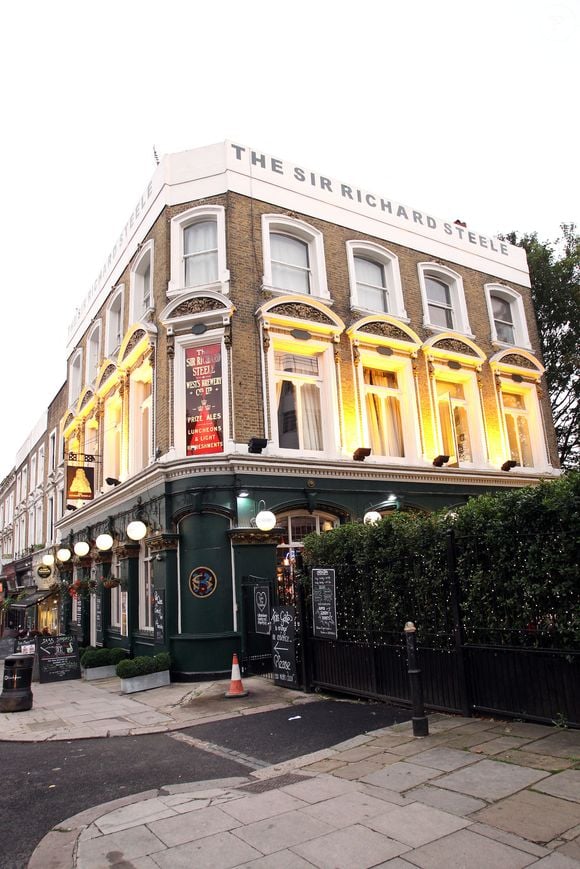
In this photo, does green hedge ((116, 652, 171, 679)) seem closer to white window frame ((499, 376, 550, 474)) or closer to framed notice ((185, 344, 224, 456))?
framed notice ((185, 344, 224, 456))

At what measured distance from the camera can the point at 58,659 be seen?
15.7 metres

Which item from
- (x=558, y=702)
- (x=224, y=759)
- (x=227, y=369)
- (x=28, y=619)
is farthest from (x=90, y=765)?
(x=28, y=619)

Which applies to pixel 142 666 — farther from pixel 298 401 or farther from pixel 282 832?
pixel 282 832

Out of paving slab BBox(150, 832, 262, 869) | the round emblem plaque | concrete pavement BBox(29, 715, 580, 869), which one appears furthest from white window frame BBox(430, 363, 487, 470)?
paving slab BBox(150, 832, 262, 869)

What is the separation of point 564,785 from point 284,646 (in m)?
6.61

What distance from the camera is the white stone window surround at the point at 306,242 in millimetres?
16703

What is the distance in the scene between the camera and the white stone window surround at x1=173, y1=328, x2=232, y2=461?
1501 centimetres

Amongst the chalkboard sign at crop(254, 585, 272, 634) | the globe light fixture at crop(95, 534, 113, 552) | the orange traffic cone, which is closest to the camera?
the orange traffic cone

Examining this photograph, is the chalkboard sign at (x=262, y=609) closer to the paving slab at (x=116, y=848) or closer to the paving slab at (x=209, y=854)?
the paving slab at (x=116, y=848)

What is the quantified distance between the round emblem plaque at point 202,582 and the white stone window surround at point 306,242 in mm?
7610

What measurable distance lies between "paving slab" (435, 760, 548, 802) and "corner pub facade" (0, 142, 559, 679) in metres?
8.31

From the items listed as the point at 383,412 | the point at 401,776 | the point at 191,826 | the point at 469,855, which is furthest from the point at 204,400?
the point at 469,855

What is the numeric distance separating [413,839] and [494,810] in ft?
2.77

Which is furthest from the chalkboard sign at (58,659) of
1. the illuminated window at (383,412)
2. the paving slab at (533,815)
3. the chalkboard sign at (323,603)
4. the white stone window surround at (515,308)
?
the white stone window surround at (515,308)
